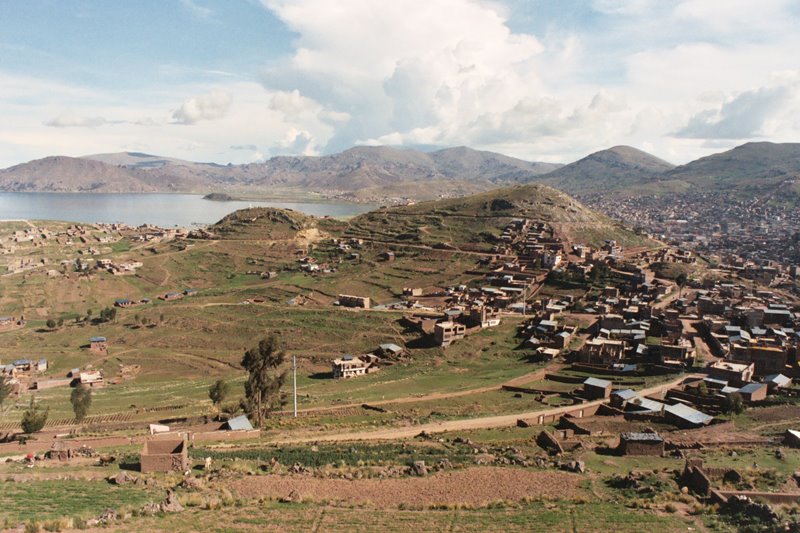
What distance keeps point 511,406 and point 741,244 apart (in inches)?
4097

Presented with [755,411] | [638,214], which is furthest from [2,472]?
[638,214]

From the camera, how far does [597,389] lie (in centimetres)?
3416

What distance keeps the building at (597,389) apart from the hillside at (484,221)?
58577mm

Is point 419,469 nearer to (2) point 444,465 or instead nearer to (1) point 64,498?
(2) point 444,465

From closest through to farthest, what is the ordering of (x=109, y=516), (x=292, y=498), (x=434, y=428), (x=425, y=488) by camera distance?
(x=109, y=516) < (x=292, y=498) < (x=425, y=488) < (x=434, y=428)

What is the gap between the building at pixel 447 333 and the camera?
168ft

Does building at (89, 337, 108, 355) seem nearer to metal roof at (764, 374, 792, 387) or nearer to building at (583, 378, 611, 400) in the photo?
building at (583, 378, 611, 400)

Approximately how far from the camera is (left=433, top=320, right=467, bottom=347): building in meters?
51.3

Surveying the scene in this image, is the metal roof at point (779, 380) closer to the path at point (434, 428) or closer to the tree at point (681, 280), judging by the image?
the path at point (434, 428)

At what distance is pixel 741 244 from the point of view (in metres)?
114

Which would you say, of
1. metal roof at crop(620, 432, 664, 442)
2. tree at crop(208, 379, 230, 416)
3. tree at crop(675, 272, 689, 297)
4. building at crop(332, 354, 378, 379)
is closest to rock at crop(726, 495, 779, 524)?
metal roof at crop(620, 432, 664, 442)

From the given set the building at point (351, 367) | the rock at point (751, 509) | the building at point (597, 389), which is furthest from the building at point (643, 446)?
the building at point (351, 367)

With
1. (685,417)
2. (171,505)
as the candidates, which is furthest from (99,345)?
(685,417)

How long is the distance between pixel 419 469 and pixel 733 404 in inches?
757
